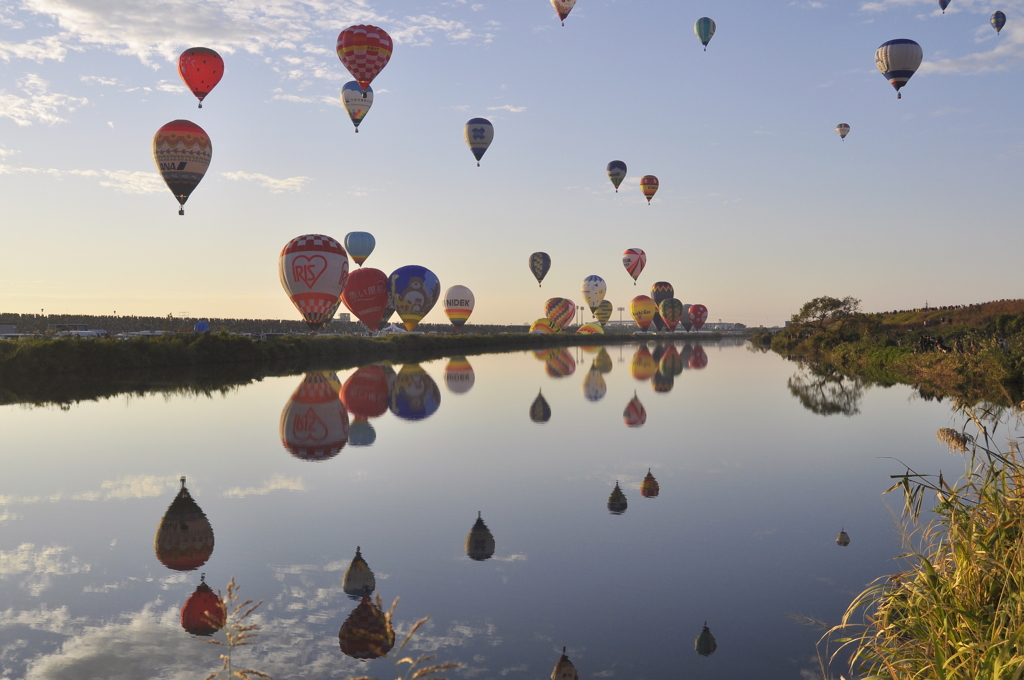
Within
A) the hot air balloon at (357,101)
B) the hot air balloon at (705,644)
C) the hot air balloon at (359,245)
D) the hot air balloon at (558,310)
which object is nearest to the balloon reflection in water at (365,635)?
the hot air balloon at (705,644)

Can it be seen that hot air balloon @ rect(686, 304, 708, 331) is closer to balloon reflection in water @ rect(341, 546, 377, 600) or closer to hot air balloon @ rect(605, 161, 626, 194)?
hot air balloon @ rect(605, 161, 626, 194)

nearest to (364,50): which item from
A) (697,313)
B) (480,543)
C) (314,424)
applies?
(314,424)

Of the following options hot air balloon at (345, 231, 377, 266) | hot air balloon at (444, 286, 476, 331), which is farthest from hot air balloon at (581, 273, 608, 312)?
hot air balloon at (345, 231, 377, 266)

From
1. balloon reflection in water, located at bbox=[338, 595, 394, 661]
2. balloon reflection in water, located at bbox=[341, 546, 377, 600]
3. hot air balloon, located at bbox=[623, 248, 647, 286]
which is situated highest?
hot air balloon, located at bbox=[623, 248, 647, 286]

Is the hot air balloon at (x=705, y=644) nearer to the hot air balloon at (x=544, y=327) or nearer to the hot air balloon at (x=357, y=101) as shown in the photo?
the hot air balloon at (x=357, y=101)

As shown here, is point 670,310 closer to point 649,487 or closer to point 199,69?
point 199,69

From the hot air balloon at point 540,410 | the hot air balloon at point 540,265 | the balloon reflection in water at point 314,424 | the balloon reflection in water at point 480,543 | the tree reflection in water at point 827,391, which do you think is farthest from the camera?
the hot air balloon at point 540,265
